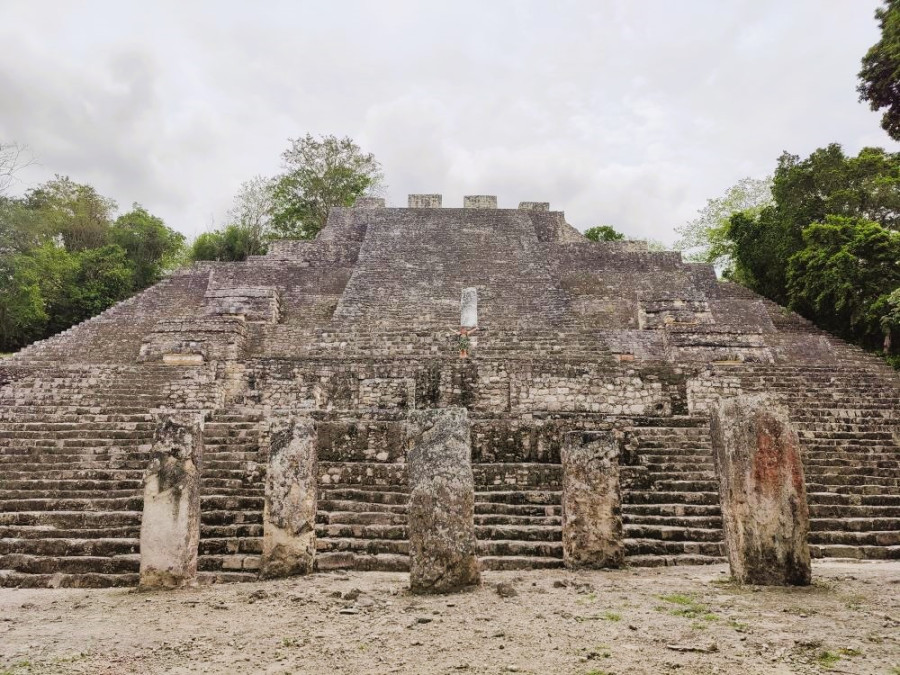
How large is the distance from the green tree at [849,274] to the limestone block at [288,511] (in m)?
12.9

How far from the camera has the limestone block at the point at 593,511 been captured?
4027 millimetres

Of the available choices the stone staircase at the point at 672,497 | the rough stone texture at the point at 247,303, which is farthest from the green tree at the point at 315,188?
the stone staircase at the point at 672,497

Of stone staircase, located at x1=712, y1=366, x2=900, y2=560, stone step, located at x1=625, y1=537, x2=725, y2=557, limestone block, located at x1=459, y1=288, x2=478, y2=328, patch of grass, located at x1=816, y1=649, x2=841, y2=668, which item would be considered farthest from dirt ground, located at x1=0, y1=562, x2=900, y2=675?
limestone block, located at x1=459, y1=288, x2=478, y2=328

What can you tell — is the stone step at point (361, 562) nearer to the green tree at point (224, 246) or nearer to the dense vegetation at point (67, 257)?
the dense vegetation at point (67, 257)

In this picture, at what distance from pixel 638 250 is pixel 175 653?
68.5 feet

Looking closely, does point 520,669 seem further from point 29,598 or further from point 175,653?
point 29,598

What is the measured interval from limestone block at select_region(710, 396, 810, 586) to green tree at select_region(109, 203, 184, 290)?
23165 mm

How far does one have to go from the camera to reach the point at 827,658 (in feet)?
7.30

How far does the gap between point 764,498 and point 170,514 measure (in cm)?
387

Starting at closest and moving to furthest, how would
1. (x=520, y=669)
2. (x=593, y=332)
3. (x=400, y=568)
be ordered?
(x=520, y=669) < (x=400, y=568) < (x=593, y=332)

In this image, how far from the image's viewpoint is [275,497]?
405cm

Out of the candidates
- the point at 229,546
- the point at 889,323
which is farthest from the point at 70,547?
the point at 889,323

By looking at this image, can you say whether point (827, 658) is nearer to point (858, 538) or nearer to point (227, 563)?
point (858, 538)

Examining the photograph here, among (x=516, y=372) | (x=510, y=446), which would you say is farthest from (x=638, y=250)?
(x=510, y=446)
